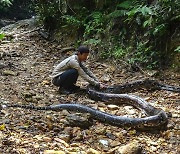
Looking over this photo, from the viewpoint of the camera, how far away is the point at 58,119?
514 cm

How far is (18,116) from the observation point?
5.25 metres

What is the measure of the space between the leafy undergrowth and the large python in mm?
107

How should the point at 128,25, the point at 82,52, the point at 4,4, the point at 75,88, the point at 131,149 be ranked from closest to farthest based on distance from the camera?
the point at 131,149 < the point at 82,52 < the point at 75,88 < the point at 128,25 < the point at 4,4

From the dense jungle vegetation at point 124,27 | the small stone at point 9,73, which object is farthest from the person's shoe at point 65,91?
the dense jungle vegetation at point 124,27

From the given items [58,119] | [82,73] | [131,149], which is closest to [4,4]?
[82,73]

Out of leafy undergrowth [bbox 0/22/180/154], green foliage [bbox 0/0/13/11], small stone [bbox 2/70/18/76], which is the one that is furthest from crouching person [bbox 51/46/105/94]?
green foliage [bbox 0/0/13/11]

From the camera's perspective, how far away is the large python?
4879 millimetres

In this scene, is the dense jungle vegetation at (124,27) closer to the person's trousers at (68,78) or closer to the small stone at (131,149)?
the person's trousers at (68,78)

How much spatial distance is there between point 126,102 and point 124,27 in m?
3.97

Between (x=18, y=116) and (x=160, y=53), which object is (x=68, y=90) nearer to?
(x=18, y=116)

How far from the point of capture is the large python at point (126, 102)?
4879 millimetres

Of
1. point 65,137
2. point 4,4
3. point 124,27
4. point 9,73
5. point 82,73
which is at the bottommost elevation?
point 65,137

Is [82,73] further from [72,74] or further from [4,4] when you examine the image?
[4,4]

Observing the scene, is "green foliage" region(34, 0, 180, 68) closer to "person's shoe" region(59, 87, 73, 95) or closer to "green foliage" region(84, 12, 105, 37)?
"green foliage" region(84, 12, 105, 37)
